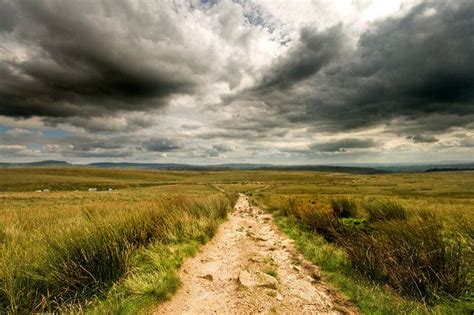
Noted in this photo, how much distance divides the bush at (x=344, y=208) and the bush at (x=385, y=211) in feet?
2.41

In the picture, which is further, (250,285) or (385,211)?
(385,211)

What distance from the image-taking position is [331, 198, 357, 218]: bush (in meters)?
12.9

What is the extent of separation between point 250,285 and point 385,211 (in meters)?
9.37

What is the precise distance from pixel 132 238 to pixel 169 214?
2.83 metres

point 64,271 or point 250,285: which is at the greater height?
point 64,271

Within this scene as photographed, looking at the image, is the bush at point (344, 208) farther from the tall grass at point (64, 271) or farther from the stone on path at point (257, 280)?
the tall grass at point (64, 271)

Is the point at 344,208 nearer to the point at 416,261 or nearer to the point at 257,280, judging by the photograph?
the point at 416,261

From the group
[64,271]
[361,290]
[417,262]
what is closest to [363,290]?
[361,290]

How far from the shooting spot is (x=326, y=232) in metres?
10.7

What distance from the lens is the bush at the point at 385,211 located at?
10941 mm

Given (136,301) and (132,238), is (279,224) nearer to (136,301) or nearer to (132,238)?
(132,238)

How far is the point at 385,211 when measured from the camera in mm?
11805

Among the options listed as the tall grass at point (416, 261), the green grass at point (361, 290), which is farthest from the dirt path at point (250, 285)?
the tall grass at point (416, 261)

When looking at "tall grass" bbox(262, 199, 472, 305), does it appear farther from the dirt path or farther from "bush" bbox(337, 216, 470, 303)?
the dirt path
